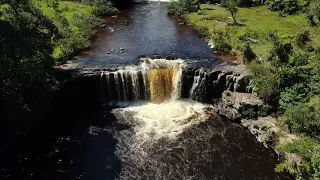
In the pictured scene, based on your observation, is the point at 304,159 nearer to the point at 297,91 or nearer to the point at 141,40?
the point at 297,91

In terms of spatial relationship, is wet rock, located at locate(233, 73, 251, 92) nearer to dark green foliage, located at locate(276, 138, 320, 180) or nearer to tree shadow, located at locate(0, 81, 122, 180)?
dark green foliage, located at locate(276, 138, 320, 180)

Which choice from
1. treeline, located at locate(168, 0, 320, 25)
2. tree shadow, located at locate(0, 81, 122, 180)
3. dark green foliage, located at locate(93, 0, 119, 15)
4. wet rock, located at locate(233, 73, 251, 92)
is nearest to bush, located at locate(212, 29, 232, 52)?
treeline, located at locate(168, 0, 320, 25)

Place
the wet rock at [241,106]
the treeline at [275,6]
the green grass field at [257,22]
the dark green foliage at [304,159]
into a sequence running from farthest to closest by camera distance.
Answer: the treeline at [275,6] < the green grass field at [257,22] < the wet rock at [241,106] < the dark green foliage at [304,159]

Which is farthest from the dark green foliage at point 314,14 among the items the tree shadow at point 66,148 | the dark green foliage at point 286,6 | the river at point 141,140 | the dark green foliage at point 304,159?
the tree shadow at point 66,148

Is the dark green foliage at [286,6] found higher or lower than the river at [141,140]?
higher

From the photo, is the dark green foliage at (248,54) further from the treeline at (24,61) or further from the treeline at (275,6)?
the treeline at (24,61)

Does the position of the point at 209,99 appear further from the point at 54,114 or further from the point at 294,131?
the point at 54,114
